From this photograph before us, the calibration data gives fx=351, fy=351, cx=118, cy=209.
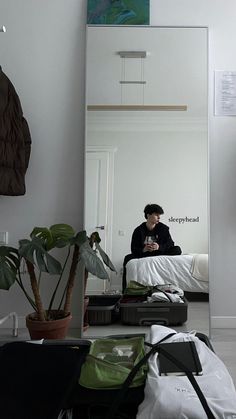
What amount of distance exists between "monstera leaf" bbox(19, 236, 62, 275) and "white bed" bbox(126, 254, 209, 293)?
0.70 metres

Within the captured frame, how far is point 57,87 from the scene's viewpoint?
245cm

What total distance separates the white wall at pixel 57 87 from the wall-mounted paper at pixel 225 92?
43 mm

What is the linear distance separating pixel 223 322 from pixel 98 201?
122 centimetres

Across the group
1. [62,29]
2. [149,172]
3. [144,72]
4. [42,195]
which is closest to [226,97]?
[144,72]

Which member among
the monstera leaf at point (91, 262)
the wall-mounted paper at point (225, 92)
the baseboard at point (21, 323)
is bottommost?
the baseboard at point (21, 323)

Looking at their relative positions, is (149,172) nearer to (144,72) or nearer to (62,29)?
(144,72)

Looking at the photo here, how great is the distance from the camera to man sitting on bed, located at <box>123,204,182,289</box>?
7.84ft

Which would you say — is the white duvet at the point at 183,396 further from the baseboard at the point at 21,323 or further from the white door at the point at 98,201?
the baseboard at the point at 21,323

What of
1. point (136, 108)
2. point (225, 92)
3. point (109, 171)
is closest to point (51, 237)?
point (109, 171)

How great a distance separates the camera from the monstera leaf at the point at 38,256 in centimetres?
178

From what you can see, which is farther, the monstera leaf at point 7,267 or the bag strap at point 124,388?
the monstera leaf at point 7,267

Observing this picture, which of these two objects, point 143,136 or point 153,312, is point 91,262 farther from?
point 143,136

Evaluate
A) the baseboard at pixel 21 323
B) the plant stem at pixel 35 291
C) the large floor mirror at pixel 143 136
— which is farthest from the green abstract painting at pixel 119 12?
the baseboard at pixel 21 323

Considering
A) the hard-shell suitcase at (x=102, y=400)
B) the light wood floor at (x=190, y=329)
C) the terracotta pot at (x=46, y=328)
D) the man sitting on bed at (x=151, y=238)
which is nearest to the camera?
the hard-shell suitcase at (x=102, y=400)
